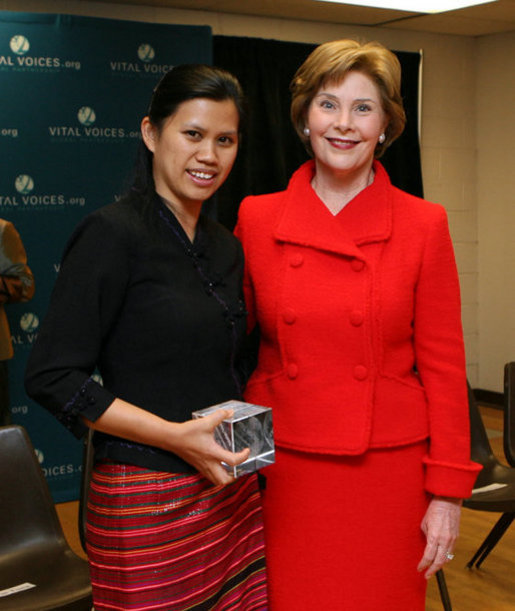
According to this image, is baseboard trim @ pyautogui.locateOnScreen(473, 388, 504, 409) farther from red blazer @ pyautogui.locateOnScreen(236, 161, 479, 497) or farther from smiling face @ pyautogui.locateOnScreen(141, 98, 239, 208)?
smiling face @ pyautogui.locateOnScreen(141, 98, 239, 208)

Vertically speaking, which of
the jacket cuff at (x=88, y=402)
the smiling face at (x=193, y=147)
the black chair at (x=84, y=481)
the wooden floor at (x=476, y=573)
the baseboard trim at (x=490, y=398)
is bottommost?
the wooden floor at (x=476, y=573)

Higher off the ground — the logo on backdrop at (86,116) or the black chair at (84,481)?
the logo on backdrop at (86,116)

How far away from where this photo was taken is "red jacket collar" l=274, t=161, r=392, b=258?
1.81 meters

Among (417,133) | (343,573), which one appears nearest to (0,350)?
(343,573)

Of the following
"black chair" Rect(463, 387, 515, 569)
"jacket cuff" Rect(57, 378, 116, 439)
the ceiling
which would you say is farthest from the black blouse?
the ceiling

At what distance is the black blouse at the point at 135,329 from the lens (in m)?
1.46

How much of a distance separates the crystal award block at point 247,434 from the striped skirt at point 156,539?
0.43ft

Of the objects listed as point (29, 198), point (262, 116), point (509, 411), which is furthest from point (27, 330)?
point (509, 411)

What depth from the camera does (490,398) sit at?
734 cm

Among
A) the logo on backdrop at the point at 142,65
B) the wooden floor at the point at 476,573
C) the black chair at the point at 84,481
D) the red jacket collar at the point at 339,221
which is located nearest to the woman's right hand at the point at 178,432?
the red jacket collar at the point at 339,221

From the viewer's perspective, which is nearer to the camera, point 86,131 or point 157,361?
point 157,361

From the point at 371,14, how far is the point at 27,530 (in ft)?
15.8

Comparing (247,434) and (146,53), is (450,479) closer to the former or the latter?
(247,434)

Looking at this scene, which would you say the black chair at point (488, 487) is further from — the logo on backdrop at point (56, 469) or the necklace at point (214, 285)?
the logo on backdrop at point (56, 469)
